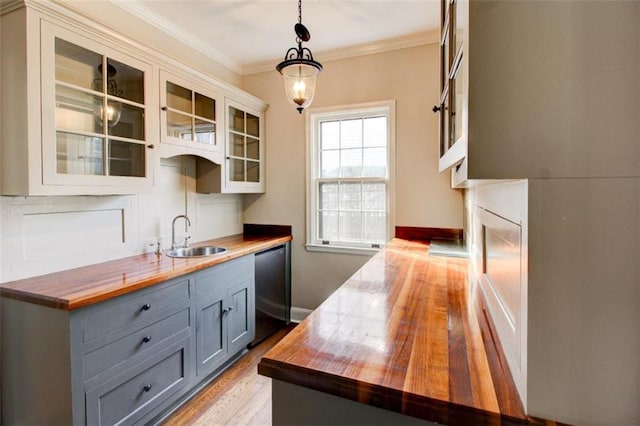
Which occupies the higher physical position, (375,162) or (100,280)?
(375,162)

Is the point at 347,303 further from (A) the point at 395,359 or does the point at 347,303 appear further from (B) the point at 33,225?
(B) the point at 33,225

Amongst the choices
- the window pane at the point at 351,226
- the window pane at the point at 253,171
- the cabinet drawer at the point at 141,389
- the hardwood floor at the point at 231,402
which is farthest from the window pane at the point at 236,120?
the hardwood floor at the point at 231,402

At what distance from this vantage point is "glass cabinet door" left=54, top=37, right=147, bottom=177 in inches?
64.8

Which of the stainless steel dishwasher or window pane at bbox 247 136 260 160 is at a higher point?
window pane at bbox 247 136 260 160

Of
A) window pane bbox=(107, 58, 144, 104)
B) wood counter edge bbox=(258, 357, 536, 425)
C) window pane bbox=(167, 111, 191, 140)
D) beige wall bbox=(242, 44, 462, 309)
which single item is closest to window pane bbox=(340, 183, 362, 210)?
beige wall bbox=(242, 44, 462, 309)

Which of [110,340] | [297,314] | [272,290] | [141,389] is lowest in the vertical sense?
[297,314]

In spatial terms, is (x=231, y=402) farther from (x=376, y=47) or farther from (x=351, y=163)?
(x=376, y=47)

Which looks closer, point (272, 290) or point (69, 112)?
point (69, 112)

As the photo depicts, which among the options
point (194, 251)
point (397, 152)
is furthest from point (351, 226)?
point (194, 251)

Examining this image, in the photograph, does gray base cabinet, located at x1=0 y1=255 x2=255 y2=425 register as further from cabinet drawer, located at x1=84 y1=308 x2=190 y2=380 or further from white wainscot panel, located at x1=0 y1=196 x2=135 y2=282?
white wainscot panel, located at x1=0 y1=196 x2=135 y2=282

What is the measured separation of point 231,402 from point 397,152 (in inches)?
93.5

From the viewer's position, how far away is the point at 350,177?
3.18 metres

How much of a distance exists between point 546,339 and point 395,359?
37cm

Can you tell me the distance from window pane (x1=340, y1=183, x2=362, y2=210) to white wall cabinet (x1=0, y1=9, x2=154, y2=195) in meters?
1.79
